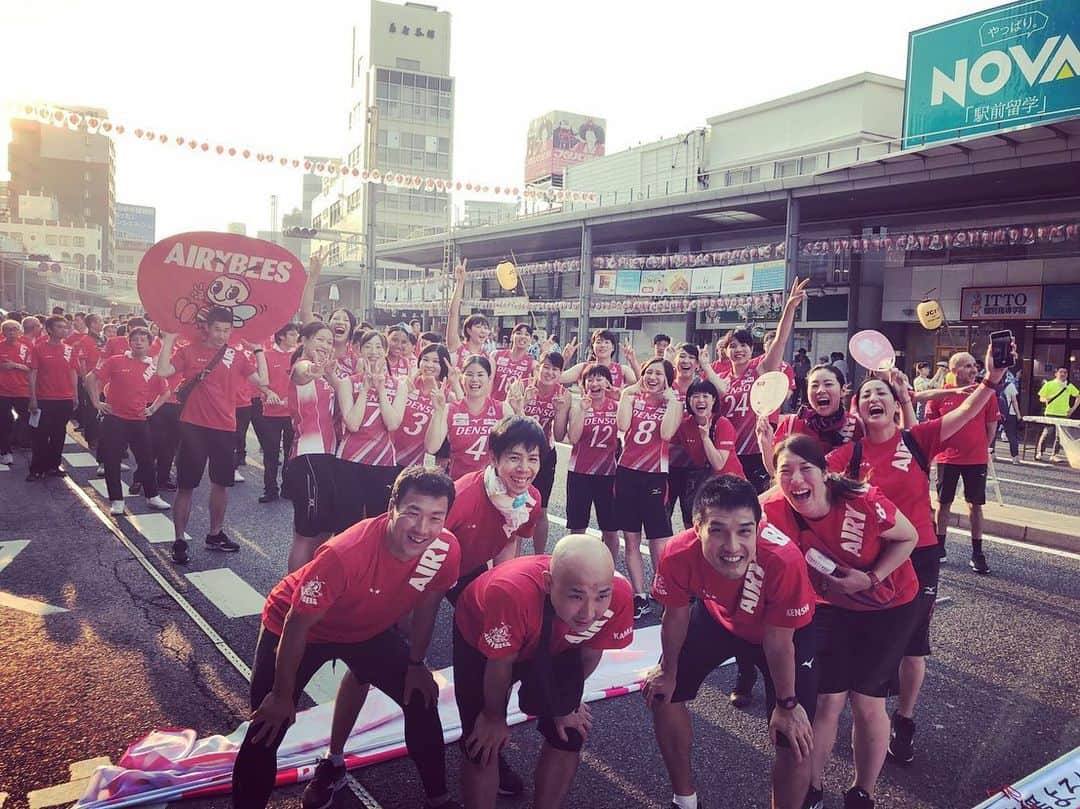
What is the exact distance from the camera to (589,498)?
592 centimetres

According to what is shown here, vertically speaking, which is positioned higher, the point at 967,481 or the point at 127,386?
the point at 127,386

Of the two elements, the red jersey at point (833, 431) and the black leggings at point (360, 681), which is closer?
the black leggings at point (360, 681)

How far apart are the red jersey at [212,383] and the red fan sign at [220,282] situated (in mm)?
454

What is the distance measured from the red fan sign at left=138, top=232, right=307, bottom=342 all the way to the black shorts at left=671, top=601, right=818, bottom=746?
4186 millimetres

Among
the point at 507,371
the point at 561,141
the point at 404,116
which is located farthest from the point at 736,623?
the point at 404,116

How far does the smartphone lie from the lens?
432 cm

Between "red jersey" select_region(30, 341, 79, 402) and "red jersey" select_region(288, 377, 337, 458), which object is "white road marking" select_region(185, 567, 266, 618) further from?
"red jersey" select_region(30, 341, 79, 402)

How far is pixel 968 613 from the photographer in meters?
5.61

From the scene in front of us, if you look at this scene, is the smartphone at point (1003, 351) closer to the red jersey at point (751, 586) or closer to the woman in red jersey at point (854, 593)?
the woman in red jersey at point (854, 593)

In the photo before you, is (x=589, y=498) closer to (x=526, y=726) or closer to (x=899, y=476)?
(x=526, y=726)

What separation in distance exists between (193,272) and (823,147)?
80.2ft

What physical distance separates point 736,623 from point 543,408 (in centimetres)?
368

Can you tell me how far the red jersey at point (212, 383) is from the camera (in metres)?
6.45

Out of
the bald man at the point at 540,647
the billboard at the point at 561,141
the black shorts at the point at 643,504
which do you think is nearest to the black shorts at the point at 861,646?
the bald man at the point at 540,647
